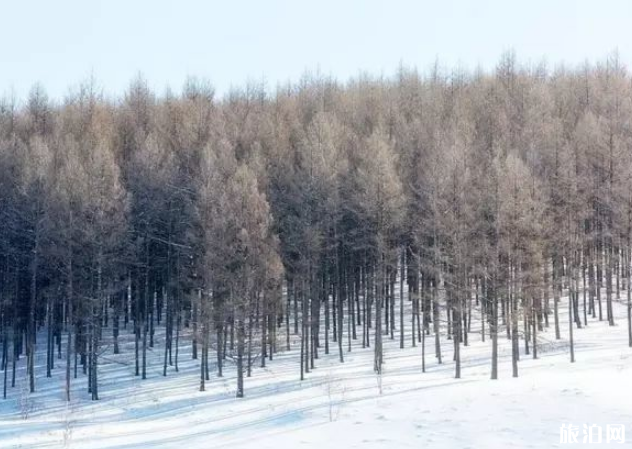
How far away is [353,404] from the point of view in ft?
81.4

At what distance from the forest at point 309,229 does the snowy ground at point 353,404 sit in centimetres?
115

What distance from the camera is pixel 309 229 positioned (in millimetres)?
33750

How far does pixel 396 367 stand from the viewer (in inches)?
1339

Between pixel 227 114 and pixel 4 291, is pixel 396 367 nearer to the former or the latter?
pixel 4 291

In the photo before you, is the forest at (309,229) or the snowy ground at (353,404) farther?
the forest at (309,229)

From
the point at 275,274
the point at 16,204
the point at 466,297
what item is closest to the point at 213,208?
the point at 275,274

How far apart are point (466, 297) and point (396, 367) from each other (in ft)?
19.4

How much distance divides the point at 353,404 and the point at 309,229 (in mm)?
11403

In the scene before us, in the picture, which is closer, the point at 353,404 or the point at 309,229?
the point at 353,404

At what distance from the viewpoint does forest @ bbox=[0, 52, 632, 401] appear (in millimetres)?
31609

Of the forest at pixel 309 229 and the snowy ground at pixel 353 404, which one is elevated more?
the forest at pixel 309 229

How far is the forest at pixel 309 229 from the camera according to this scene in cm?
3161

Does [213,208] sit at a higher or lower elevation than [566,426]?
higher

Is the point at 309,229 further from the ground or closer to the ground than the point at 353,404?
further from the ground
